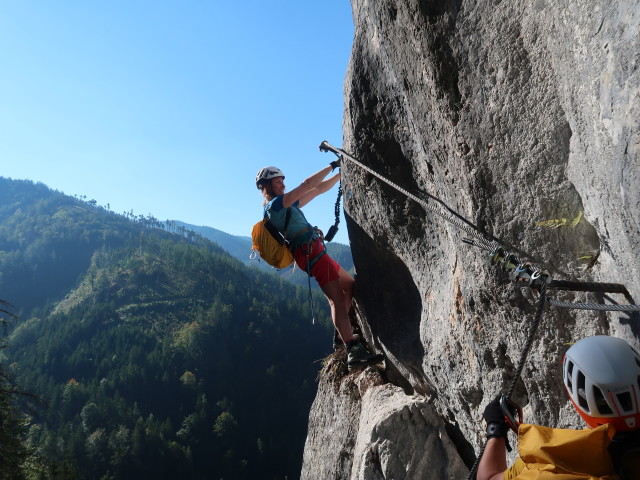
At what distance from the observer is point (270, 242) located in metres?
6.54

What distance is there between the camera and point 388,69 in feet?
16.7

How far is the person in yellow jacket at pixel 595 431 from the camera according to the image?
1785mm

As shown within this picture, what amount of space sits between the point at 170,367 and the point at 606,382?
101m

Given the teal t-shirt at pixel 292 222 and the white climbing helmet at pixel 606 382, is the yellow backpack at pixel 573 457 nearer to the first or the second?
the white climbing helmet at pixel 606 382

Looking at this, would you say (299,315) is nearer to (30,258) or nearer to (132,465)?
(132,465)

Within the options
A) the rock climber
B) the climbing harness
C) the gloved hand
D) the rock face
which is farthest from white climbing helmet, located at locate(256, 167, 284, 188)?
the gloved hand

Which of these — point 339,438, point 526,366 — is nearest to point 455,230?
point 526,366

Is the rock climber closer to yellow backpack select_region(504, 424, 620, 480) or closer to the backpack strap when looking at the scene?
the backpack strap

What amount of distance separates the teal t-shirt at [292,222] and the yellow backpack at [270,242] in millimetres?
72

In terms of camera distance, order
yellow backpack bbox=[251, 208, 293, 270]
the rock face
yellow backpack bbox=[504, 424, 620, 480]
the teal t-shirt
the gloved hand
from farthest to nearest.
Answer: yellow backpack bbox=[251, 208, 293, 270], the teal t-shirt, the rock face, the gloved hand, yellow backpack bbox=[504, 424, 620, 480]

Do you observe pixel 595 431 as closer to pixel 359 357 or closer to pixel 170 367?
pixel 359 357

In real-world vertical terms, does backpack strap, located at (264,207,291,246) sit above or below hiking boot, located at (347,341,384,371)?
above

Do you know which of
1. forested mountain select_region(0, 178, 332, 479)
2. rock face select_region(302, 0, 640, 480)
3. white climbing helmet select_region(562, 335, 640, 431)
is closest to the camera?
white climbing helmet select_region(562, 335, 640, 431)

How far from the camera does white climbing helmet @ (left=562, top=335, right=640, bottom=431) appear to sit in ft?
6.32
